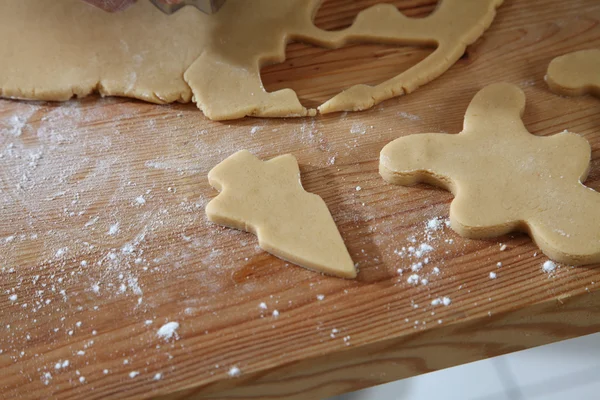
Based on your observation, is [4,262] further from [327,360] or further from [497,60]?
[497,60]

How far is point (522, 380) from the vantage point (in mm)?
1494

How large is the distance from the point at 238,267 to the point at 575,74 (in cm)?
72

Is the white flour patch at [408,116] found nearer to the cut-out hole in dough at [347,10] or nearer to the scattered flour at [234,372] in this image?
the cut-out hole in dough at [347,10]

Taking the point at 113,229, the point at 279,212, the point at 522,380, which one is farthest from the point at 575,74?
the point at 113,229

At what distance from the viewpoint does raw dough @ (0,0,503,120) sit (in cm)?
116

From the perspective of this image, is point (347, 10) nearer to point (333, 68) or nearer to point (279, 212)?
point (333, 68)

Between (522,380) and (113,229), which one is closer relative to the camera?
(113,229)

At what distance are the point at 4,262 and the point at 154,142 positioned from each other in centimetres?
33

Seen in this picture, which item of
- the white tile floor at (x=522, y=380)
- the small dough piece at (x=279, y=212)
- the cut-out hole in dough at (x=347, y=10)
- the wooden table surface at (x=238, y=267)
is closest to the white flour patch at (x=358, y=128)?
the wooden table surface at (x=238, y=267)

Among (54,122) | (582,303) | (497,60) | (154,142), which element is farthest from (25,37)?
(582,303)

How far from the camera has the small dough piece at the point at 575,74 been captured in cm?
112

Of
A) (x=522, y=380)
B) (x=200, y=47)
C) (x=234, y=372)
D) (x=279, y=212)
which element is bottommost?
(x=522, y=380)

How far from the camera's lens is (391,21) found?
126cm

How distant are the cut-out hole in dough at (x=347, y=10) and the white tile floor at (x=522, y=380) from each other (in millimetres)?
838
